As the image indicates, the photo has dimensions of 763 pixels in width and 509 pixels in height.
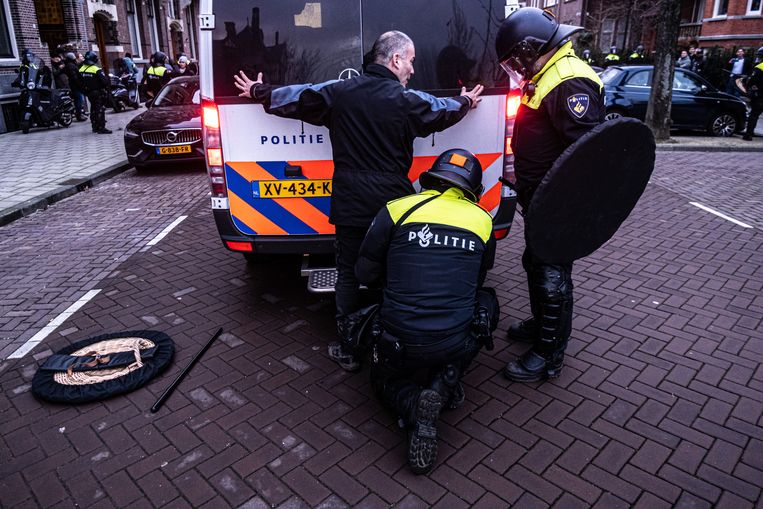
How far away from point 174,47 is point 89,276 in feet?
100

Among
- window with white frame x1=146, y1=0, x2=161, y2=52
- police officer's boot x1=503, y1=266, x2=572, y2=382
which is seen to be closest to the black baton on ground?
police officer's boot x1=503, y1=266, x2=572, y2=382

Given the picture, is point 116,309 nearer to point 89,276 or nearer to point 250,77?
point 89,276

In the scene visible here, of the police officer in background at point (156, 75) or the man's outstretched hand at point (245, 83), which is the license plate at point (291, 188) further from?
the police officer in background at point (156, 75)

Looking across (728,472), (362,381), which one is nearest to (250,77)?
(362,381)

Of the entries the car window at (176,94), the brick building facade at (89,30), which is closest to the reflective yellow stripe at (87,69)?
the brick building facade at (89,30)

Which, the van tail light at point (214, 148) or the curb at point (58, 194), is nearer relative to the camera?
the van tail light at point (214, 148)

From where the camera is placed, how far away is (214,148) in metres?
4.12

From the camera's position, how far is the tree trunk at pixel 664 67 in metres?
11.9

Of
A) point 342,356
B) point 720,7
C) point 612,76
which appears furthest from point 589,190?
point 720,7

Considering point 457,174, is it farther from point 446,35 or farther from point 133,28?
point 133,28

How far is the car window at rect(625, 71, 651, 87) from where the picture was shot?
13531 millimetres

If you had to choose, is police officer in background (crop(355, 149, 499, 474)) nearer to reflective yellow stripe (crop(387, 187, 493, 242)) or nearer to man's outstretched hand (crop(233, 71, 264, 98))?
reflective yellow stripe (crop(387, 187, 493, 242))

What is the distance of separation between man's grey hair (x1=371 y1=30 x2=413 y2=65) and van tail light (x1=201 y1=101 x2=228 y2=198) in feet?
4.12

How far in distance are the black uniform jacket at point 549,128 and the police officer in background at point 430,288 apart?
0.56 metres
